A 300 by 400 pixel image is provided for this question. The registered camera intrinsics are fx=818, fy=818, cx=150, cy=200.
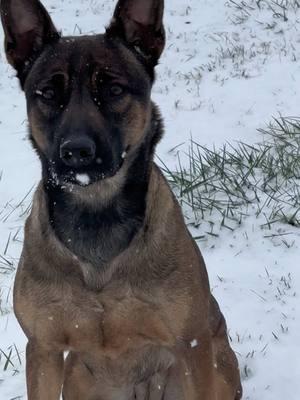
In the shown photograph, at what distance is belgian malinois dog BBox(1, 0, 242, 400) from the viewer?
324cm

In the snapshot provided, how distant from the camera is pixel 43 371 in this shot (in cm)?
348

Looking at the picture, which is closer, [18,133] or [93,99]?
[93,99]

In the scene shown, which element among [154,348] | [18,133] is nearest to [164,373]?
[154,348]

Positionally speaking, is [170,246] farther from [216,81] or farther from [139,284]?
[216,81]

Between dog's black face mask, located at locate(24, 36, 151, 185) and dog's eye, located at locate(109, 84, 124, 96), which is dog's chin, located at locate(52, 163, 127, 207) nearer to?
dog's black face mask, located at locate(24, 36, 151, 185)

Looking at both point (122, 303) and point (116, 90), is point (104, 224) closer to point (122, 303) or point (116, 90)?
point (122, 303)

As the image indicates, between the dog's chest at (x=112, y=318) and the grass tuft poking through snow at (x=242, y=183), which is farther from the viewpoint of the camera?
the grass tuft poking through snow at (x=242, y=183)

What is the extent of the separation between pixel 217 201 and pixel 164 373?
189cm

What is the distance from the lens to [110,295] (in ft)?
10.9

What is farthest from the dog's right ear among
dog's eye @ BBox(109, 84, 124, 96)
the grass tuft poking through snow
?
the grass tuft poking through snow

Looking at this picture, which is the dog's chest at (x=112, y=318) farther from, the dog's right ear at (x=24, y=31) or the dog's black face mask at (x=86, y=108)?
the dog's right ear at (x=24, y=31)

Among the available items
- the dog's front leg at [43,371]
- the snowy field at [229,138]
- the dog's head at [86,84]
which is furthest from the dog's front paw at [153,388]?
the dog's head at [86,84]

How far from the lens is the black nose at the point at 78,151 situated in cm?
305

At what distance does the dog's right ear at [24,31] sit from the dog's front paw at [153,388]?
1.49 metres
